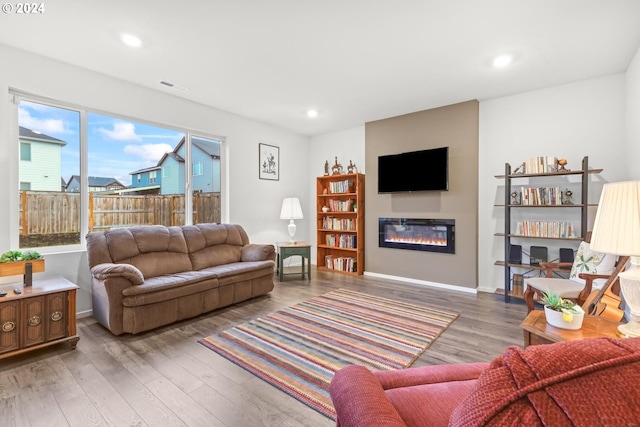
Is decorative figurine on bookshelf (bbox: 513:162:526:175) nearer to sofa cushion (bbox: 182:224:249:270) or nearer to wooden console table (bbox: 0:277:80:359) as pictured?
sofa cushion (bbox: 182:224:249:270)

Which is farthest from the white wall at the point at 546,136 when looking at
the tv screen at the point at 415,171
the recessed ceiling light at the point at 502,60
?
the recessed ceiling light at the point at 502,60

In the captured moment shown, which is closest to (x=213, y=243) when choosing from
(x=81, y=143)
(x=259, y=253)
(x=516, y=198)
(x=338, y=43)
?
(x=259, y=253)

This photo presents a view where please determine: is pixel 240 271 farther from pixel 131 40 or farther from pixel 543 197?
pixel 543 197

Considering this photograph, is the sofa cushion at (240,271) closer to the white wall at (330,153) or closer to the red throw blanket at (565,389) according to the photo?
the white wall at (330,153)

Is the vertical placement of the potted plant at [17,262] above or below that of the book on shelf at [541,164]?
below

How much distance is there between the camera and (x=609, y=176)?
3375 millimetres

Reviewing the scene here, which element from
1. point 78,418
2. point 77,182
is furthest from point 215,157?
point 78,418

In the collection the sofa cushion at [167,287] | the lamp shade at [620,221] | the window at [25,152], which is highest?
the window at [25,152]

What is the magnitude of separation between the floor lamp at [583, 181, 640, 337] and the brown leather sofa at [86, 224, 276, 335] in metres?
3.25

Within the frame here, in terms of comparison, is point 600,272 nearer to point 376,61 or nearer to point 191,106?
Answer: point 376,61

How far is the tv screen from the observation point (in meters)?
4.33

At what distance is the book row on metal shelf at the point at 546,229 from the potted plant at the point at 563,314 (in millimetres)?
2261

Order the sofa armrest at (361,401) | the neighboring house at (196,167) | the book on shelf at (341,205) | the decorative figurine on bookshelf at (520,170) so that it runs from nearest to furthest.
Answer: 1. the sofa armrest at (361,401)
2. the decorative figurine on bookshelf at (520,170)
3. the neighboring house at (196,167)
4. the book on shelf at (341,205)

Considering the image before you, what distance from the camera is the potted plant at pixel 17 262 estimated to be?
242 cm
